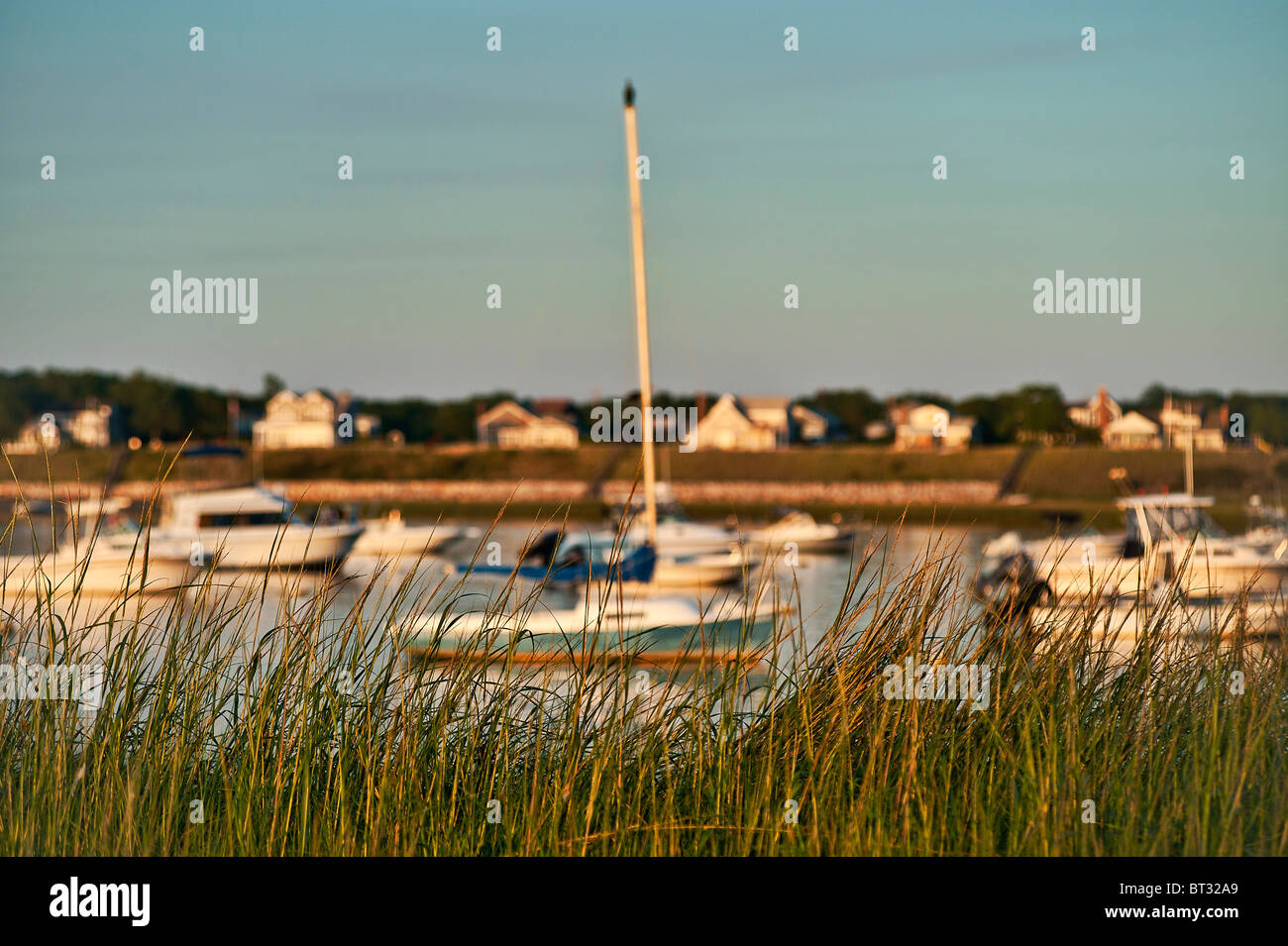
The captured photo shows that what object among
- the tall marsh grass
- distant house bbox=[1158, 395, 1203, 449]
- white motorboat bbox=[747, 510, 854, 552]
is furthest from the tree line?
the tall marsh grass

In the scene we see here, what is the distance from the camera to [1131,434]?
71.8 m

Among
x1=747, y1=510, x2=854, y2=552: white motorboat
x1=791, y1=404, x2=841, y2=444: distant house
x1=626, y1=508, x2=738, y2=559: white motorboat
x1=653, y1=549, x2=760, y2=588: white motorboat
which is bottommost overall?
x1=747, y1=510, x2=854, y2=552: white motorboat

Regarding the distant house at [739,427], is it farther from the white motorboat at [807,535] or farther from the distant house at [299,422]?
the white motorboat at [807,535]

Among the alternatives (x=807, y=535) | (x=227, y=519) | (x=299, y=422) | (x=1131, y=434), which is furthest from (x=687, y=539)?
(x=299, y=422)

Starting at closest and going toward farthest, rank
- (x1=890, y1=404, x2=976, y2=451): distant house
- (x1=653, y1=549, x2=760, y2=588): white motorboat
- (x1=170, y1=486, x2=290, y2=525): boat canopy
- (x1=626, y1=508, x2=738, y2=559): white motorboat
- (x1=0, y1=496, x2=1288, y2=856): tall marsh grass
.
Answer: (x1=0, y1=496, x2=1288, y2=856): tall marsh grass < (x1=653, y1=549, x2=760, y2=588): white motorboat < (x1=626, y1=508, x2=738, y2=559): white motorboat < (x1=170, y1=486, x2=290, y2=525): boat canopy < (x1=890, y1=404, x2=976, y2=451): distant house

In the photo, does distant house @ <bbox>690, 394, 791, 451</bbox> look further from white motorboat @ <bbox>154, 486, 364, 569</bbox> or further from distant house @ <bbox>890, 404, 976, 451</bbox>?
white motorboat @ <bbox>154, 486, 364, 569</bbox>

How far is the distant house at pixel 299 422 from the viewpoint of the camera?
8256cm

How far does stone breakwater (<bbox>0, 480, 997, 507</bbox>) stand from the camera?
59625 millimetres

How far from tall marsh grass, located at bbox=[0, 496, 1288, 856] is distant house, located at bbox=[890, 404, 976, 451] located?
63.7 meters

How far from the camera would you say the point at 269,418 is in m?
86.4

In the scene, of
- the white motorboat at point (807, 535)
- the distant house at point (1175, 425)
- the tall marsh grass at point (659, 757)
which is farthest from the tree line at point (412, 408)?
the tall marsh grass at point (659, 757)

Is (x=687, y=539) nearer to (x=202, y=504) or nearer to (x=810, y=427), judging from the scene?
(x=202, y=504)
